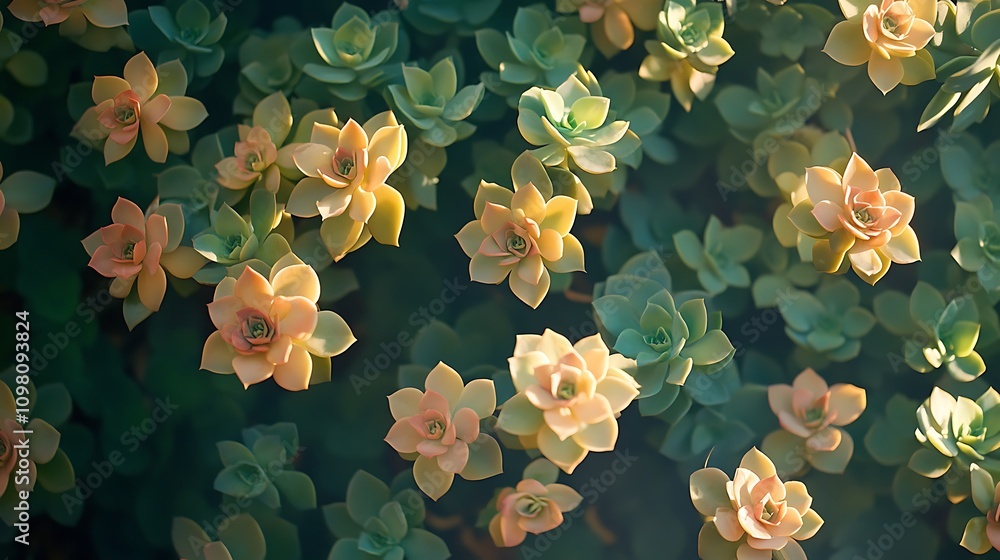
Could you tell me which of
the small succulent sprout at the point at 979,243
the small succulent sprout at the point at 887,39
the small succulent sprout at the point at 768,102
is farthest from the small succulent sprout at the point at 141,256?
the small succulent sprout at the point at 979,243

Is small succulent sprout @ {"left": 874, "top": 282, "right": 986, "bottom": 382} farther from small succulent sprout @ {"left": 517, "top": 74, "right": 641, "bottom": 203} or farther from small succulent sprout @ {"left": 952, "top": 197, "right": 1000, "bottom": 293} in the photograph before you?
small succulent sprout @ {"left": 517, "top": 74, "right": 641, "bottom": 203}

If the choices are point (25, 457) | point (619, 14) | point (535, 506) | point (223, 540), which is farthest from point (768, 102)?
point (25, 457)

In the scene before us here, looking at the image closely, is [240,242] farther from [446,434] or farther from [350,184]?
[446,434]

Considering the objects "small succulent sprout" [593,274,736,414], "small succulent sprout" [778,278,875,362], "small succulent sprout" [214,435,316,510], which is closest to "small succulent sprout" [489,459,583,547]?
"small succulent sprout" [593,274,736,414]

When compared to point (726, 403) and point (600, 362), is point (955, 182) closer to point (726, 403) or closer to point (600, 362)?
point (726, 403)

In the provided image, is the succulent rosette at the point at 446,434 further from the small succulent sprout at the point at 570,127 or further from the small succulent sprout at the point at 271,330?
the small succulent sprout at the point at 570,127

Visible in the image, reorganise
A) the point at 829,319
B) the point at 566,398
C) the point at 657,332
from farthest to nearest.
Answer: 1. the point at 829,319
2. the point at 657,332
3. the point at 566,398

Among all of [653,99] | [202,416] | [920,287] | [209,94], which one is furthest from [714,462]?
[209,94]
